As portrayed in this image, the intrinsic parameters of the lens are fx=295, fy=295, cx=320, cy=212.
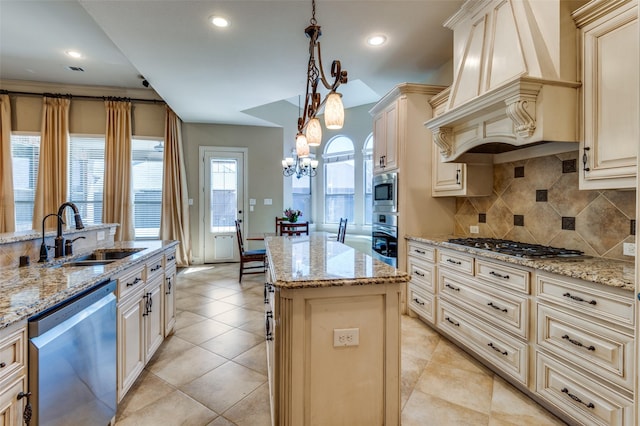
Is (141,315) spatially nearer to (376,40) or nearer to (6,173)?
(376,40)

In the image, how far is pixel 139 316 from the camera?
6.73 feet

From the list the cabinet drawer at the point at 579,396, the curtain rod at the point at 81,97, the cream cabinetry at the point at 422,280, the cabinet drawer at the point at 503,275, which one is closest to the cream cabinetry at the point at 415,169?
the cream cabinetry at the point at 422,280

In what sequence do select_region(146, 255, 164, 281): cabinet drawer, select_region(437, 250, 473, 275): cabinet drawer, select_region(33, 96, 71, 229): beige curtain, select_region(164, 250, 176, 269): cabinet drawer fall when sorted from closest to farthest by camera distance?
select_region(146, 255, 164, 281): cabinet drawer → select_region(437, 250, 473, 275): cabinet drawer → select_region(164, 250, 176, 269): cabinet drawer → select_region(33, 96, 71, 229): beige curtain

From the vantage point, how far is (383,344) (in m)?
1.41

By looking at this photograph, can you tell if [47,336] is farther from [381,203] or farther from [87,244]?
[381,203]

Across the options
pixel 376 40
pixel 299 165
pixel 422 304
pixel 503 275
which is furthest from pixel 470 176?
pixel 299 165

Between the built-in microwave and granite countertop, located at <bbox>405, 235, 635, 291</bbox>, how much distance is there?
136cm

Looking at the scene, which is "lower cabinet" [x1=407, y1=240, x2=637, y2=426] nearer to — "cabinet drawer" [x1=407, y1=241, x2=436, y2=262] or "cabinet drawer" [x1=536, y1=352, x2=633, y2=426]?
"cabinet drawer" [x1=536, y1=352, x2=633, y2=426]

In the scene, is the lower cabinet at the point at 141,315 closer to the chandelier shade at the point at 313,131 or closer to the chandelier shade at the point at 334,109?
the chandelier shade at the point at 313,131

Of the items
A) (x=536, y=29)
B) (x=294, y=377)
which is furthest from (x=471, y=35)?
(x=294, y=377)

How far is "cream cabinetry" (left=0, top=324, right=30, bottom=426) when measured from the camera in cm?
99

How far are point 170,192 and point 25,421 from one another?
490cm

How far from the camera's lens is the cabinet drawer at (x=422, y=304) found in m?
2.89

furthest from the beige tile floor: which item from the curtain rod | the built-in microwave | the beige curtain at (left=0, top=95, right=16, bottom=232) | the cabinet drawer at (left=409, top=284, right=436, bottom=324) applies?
the curtain rod
